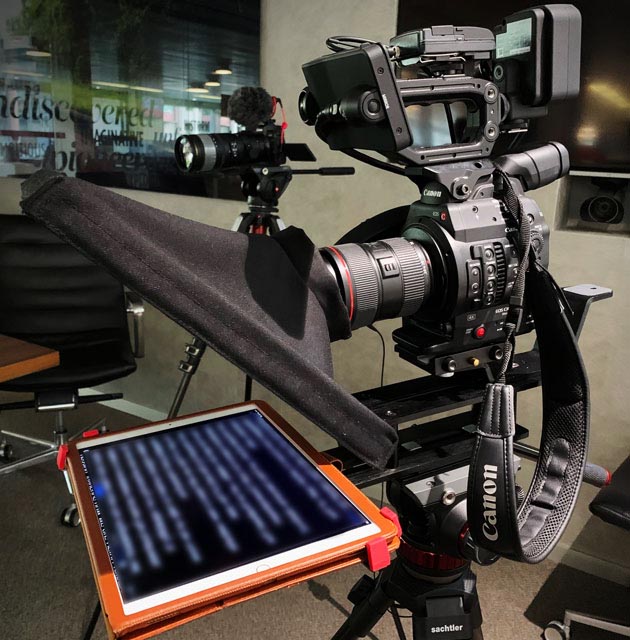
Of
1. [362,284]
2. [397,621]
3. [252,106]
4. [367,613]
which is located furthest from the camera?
[252,106]

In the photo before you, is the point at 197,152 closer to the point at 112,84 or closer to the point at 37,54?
the point at 112,84

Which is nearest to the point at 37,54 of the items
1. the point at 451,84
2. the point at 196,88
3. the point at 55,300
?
the point at 196,88

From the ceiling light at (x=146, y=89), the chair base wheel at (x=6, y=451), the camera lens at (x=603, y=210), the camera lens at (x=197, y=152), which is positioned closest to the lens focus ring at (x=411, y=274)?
the camera lens at (x=197, y=152)

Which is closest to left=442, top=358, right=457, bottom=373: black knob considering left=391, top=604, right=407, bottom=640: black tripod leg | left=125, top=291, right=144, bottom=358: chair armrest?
left=391, top=604, right=407, bottom=640: black tripod leg

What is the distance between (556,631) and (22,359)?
69.9 inches

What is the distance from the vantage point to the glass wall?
97.1 inches

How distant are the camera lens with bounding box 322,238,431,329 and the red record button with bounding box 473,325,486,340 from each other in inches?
3.6

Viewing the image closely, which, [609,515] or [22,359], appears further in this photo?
[22,359]

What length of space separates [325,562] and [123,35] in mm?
2703

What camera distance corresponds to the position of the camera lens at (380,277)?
2.64 feet

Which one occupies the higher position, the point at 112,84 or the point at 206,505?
the point at 112,84

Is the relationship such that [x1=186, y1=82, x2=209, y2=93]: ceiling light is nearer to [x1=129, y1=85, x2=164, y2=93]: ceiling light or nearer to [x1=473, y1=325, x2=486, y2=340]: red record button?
[x1=129, y1=85, x2=164, y2=93]: ceiling light

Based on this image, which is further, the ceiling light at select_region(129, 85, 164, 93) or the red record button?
the ceiling light at select_region(129, 85, 164, 93)

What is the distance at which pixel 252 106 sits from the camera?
5.78ft
